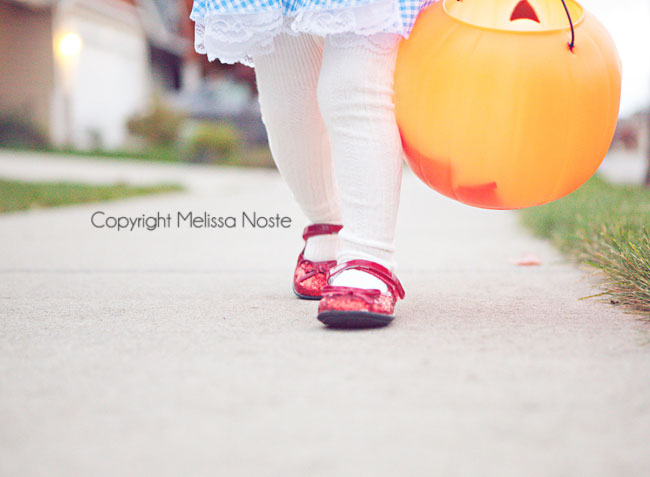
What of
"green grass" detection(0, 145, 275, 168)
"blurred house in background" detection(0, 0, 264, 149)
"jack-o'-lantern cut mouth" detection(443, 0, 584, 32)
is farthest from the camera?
"blurred house in background" detection(0, 0, 264, 149)

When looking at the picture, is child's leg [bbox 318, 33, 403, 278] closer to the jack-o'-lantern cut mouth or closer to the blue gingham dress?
the blue gingham dress

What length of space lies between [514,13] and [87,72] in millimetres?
12630

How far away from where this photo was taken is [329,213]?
215 cm

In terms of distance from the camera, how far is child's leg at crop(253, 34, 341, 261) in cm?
198

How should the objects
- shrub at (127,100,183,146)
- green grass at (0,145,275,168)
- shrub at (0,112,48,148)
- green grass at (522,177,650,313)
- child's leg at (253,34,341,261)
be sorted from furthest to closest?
shrub at (127,100,183,146), shrub at (0,112,48,148), green grass at (0,145,275,168), child's leg at (253,34,341,261), green grass at (522,177,650,313)

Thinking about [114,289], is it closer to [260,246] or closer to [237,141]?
[260,246]

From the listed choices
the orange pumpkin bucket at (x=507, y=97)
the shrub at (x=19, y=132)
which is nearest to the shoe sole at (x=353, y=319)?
the orange pumpkin bucket at (x=507, y=97)

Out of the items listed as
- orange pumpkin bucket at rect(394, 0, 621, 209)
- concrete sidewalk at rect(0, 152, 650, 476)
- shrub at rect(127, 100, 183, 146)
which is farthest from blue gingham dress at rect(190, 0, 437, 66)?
shrub at rect(127, 100, 183, 146)

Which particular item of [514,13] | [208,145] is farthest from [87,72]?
[514,13]

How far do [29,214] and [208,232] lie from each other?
52.3 inches

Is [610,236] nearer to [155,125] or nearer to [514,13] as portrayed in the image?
[514,13]

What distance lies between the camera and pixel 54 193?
5559 mm

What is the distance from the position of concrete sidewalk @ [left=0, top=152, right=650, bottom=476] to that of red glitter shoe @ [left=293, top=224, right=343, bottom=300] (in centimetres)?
8

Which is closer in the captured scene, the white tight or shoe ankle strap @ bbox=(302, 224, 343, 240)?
the white tight
